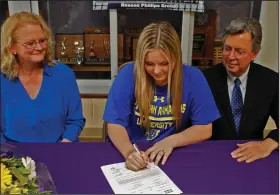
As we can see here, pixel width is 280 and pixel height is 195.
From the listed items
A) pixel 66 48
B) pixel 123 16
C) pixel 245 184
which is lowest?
pixel 245 184

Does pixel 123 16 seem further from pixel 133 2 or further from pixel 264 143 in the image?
pixel 264 143

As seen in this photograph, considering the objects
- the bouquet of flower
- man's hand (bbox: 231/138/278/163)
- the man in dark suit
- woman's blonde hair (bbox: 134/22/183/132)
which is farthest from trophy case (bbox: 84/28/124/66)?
the bouquet of flower

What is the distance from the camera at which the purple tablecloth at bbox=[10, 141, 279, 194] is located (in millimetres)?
971

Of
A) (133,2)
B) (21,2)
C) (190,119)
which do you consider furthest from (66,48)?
(190,119)

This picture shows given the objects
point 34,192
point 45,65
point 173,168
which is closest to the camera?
point 34,192

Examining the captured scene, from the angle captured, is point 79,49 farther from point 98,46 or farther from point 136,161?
point 136,161

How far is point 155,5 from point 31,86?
1.39 m

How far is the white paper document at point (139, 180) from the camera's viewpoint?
94cm

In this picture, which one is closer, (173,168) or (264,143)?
(173,168)

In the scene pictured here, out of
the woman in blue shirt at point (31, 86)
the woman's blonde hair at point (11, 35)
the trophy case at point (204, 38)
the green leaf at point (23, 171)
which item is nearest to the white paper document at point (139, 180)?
the green leaf at point (23, 171)

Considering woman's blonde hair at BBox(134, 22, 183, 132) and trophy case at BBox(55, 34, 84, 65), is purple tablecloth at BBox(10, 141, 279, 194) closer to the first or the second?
woman's blonde hair at BBox(134, 22, 183, 132)

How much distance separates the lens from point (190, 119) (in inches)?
54.7

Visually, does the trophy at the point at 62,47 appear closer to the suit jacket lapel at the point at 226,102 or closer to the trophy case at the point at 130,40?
the trophy case at the point at 130,40

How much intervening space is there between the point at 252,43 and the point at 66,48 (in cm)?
166
